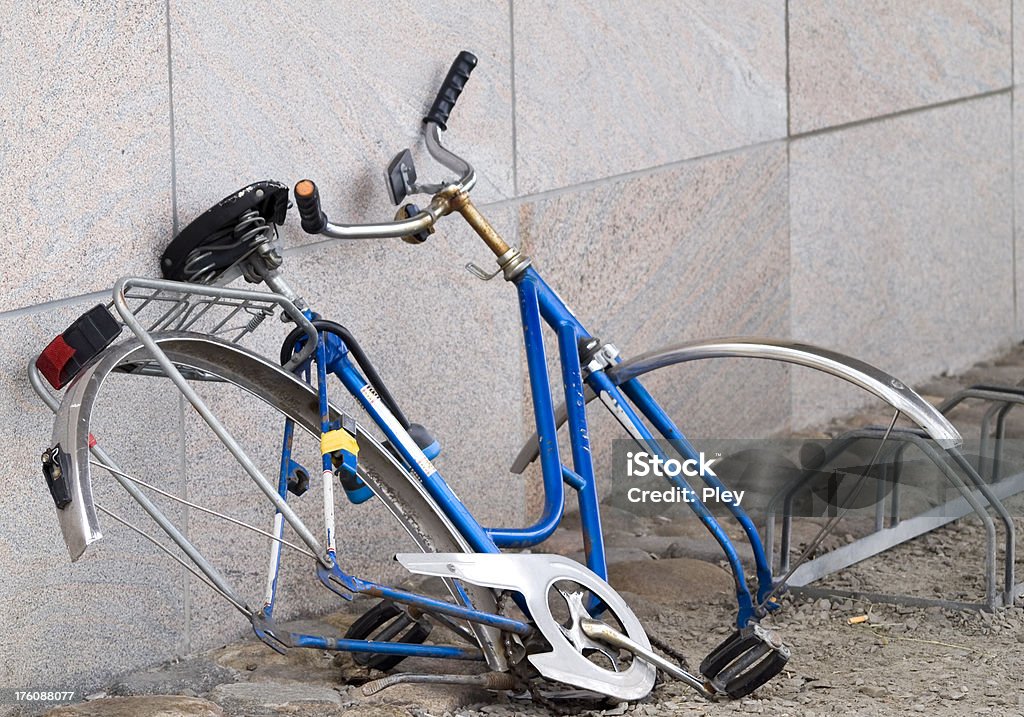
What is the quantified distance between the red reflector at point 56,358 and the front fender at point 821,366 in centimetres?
124

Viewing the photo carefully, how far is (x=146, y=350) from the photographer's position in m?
2.45

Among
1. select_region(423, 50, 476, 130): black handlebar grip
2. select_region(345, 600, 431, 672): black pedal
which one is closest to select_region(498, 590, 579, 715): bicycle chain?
select_region(345, 600, 431, 672): black pedal

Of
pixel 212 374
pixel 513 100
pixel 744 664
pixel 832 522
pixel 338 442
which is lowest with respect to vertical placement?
pixel 744 664

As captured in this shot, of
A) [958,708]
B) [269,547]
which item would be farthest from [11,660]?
[958,708]

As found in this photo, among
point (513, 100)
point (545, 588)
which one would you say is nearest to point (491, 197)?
point (513, 100)

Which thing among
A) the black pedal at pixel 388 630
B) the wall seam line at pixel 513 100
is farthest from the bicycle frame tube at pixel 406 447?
the wall seam line at pixel 513 100

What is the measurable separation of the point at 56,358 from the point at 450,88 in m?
1.27

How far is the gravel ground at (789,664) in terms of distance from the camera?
278 centimetres

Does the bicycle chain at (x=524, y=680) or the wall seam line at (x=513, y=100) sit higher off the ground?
the wall seam line at (x=513, y=100)

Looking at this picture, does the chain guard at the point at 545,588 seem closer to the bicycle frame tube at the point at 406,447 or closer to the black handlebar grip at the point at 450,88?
the bicycle frame tube at the point at 406,447

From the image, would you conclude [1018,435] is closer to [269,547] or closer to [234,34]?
[269,547]

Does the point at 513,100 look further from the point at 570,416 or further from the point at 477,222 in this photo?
the point at 570,416

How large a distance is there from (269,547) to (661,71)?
2.12 metres

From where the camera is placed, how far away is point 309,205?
2762 millimetres
